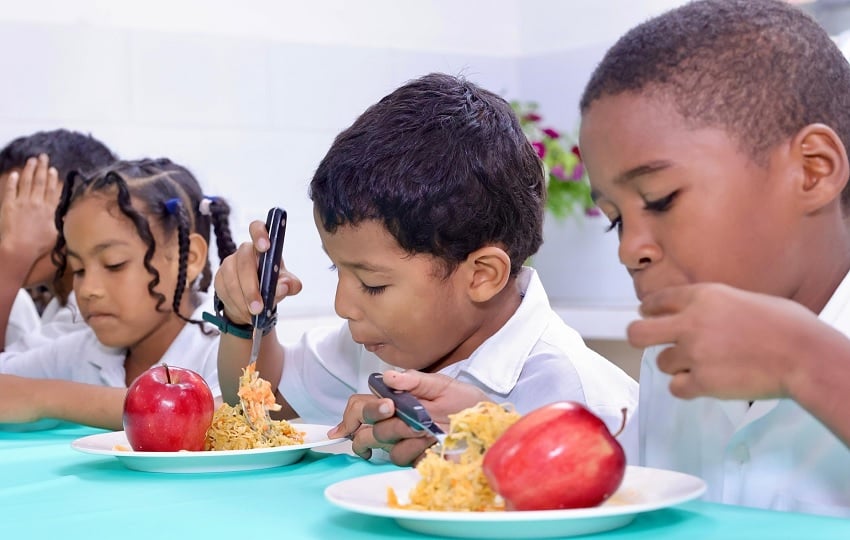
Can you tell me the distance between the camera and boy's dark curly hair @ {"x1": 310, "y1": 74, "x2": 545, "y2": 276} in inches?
50.4

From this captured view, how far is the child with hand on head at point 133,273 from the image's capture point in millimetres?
1938

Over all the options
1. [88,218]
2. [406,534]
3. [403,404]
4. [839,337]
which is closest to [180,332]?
[88,218]

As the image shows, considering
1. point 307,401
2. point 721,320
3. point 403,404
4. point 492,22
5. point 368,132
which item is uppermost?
point 492,22

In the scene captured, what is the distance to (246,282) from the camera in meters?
1.46

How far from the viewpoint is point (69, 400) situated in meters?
1.49

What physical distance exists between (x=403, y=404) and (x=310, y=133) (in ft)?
7.16

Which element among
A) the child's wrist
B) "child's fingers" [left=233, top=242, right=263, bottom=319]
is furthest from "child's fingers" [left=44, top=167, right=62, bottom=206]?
"child's fingers" [left=233, top=242, right=263, bottom=319]

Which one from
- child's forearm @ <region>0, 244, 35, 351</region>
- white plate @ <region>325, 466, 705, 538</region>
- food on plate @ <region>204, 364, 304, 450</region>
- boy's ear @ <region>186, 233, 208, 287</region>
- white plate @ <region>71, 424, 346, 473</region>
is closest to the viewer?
white plate @ <region>325, 466, 705, 538</region>

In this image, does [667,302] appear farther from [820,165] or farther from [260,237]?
[260,237]

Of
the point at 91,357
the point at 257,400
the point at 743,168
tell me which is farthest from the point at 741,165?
the point at 91,357

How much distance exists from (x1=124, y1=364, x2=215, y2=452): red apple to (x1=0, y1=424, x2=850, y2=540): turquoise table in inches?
1.7

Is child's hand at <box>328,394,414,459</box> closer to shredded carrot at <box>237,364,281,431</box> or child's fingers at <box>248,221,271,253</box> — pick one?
shredded carrot at <box>237,364,281,431</box>

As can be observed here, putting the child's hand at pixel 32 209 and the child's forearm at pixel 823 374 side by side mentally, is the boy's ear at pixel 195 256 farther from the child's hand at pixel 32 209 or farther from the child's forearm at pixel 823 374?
the child's forearm at pixel 823 374

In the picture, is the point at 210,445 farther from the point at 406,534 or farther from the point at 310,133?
the point at 310,133
